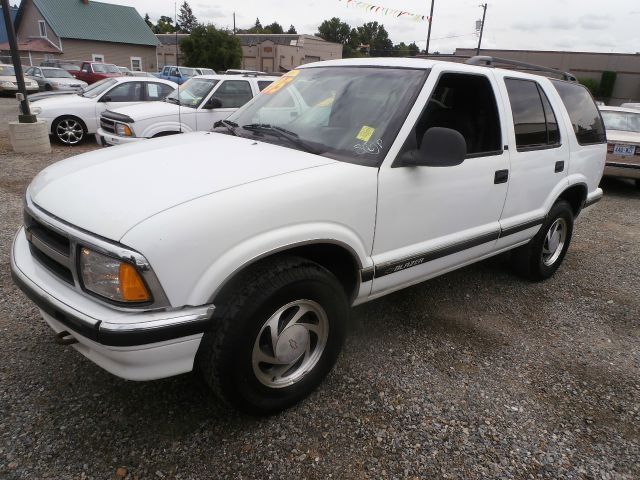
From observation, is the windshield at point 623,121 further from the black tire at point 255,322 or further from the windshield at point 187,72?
the windshield at point 187,72

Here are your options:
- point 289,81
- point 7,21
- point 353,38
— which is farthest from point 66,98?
point 353,38

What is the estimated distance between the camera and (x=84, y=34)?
39875 mm

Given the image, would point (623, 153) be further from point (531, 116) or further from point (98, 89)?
point (98, 89)

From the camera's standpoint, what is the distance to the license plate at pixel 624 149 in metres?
8.17

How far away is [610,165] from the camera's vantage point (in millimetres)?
8438

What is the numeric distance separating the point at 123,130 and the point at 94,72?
836 inches

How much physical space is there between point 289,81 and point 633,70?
44.1 meters

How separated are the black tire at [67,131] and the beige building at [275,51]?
45.1 meters

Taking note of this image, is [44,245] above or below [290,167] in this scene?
below

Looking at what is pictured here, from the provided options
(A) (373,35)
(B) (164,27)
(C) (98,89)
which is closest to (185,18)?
(B) (164,27)

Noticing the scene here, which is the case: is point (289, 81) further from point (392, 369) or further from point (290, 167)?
point (392, 369)

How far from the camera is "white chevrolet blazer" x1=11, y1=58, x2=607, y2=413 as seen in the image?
6.32 feet

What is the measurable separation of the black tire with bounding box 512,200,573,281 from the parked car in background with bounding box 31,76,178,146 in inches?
343

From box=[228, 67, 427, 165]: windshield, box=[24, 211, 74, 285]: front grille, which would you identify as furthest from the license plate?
box=[24, 211, 74, 285]: front grille
